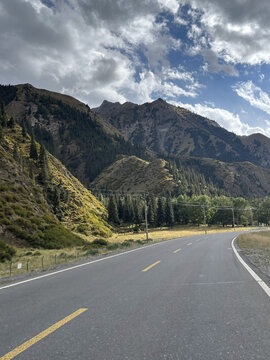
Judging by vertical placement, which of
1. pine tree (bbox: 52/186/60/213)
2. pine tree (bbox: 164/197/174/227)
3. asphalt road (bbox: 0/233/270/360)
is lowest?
pine tree (bbox: 164/197/174/227)

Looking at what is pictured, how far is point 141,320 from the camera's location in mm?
4730

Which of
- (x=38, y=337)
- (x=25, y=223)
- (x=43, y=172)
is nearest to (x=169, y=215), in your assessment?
(x=43, y=172)

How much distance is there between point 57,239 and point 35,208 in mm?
8700

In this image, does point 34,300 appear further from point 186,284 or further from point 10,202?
point 10,202

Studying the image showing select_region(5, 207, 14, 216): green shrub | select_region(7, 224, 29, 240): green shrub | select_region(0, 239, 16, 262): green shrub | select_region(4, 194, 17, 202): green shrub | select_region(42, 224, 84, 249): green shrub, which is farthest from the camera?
select_region(4, 194, 17, 202): green shrub

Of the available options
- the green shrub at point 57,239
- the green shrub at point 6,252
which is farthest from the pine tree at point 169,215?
the green shrub at point 6,252

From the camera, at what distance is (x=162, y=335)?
401 centimetres

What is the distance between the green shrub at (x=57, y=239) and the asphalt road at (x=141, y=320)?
27.8 meters

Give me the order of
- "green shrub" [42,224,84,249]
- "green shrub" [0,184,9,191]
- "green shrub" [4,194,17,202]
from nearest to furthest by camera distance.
A: "green shrub" [42,224,84,249]
"green shrub" [4,194,17,202]
"green shrub" [0,184,9,191]

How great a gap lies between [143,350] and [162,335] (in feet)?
1.99

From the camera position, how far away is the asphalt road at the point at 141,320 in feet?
11.5

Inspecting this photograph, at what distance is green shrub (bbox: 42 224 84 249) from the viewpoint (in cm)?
3447

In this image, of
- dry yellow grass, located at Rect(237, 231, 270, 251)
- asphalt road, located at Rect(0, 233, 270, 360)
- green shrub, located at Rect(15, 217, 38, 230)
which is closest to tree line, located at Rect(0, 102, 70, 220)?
green shrub, located at Rect(15, 217, 38, 230)

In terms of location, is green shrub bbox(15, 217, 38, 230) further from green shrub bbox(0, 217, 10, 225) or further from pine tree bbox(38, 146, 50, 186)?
pine tree bbox(38, 146, 50, 186)
